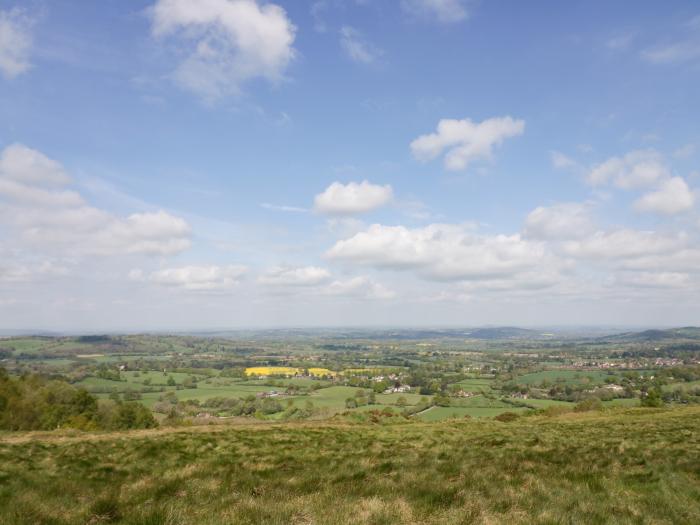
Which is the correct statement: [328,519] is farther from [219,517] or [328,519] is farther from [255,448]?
[255,448]

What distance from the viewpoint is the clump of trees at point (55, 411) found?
4606 cm

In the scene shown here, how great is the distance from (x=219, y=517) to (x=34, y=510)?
292 centimetres

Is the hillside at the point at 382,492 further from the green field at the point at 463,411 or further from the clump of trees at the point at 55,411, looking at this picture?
the green field at the point at 463,411

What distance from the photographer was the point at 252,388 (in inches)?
4259

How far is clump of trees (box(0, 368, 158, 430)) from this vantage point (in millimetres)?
46062

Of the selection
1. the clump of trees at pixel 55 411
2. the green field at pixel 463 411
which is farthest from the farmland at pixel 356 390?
the clump of trees at pixel 55 411

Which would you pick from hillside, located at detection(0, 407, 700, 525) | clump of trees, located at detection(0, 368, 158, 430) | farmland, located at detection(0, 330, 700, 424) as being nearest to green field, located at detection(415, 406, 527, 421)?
farmland, located at detection(0, 330, 700, 424)

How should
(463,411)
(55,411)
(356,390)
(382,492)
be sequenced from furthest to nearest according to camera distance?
1. (356,390)
2. (463,411)
3. (55,411)
4. (382,492)

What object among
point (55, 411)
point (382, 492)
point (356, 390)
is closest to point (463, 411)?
point (356, 390)

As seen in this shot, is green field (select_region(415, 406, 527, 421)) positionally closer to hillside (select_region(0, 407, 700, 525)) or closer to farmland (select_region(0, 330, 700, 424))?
farmland (select_region(0, 330, 700, 424))

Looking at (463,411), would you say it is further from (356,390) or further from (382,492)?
(382,492)

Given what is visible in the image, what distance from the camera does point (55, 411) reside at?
48094 mm

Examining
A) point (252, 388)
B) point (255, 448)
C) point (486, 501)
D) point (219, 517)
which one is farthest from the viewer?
point (252, 388)

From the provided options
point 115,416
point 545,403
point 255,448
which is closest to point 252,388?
point 115,416
